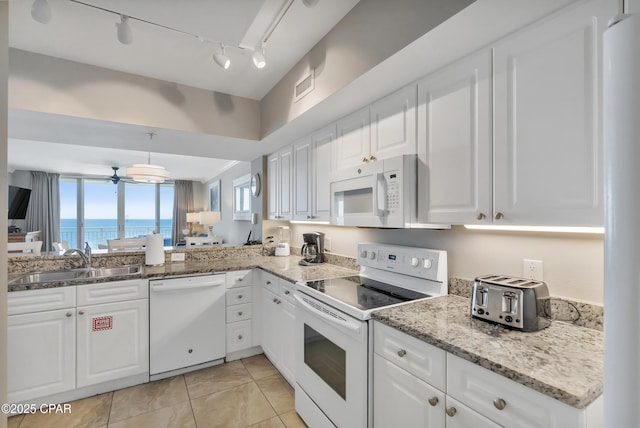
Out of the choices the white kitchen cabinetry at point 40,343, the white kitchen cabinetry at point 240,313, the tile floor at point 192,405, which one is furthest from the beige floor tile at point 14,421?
the white kitchen cabinetry at point 240,313

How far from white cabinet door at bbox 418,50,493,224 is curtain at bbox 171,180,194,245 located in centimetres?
841

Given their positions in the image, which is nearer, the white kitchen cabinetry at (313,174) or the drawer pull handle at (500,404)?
the drawer pull handle at (500,404)

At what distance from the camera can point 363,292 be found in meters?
1.78

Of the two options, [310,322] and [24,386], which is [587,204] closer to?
[310,322]

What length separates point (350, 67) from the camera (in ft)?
5.61

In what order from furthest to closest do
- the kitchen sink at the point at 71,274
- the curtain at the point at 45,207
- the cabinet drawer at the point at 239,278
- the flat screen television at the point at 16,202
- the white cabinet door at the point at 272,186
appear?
the curtain at the point at 45,207 < the flat screen television at the point at 16,202 < the white cabinet door at the point at 272,186 < the cabinet drawer at the point at 239,278 < the kitchen sink at the point at 71,274

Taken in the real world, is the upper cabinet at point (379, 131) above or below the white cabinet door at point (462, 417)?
above

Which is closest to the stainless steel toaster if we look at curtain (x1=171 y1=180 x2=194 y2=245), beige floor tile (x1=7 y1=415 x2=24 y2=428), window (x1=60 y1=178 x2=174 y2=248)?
beige floor tile (x1=7 y1=415 x2=24 y2=428)

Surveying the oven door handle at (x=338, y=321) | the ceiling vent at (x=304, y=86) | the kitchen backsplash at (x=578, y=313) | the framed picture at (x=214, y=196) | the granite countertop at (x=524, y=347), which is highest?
the ceiling vent at (x=304, y=86)

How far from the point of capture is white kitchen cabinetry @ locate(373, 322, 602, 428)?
2.68ft

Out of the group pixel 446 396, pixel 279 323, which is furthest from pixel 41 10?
pixel 446 396

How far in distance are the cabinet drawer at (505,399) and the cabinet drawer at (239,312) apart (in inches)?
80.0

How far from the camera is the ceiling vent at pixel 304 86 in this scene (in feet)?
6.82

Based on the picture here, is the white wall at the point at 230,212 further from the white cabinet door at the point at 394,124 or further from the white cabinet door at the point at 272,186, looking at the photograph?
the white cabinet door at the point at 394,124
